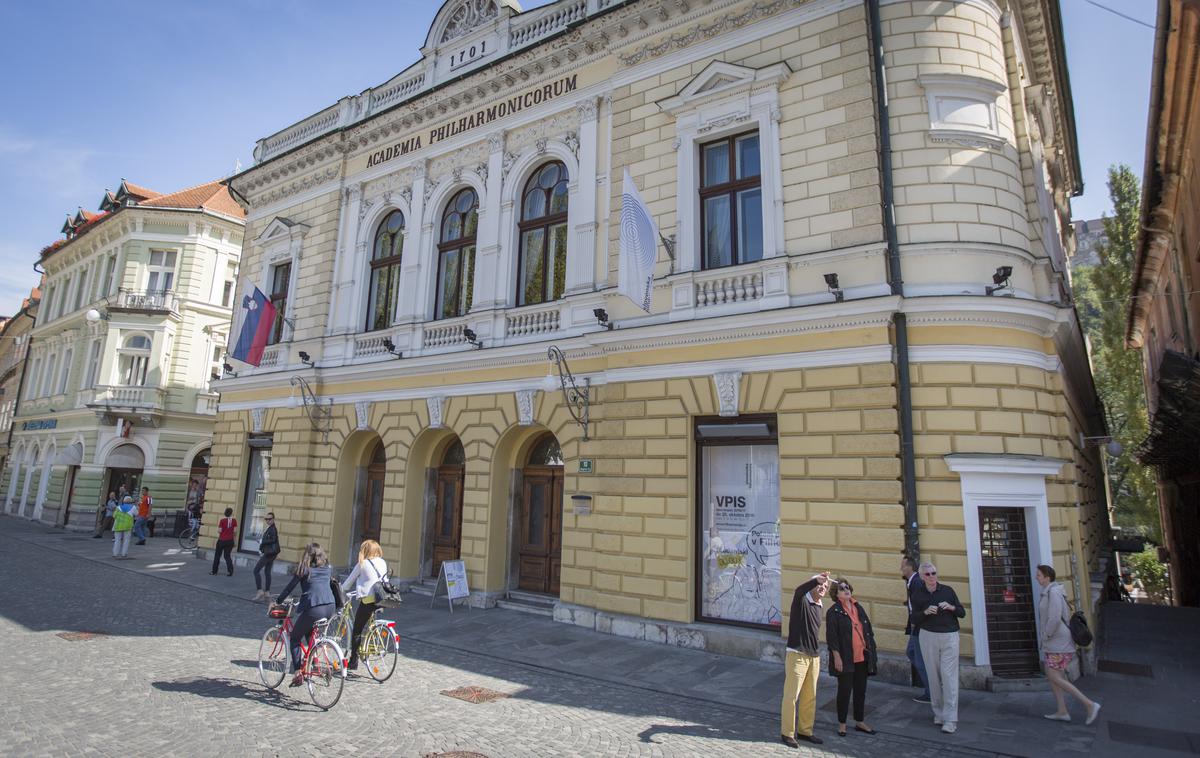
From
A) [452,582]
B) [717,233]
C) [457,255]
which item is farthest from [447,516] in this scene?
[717,233]

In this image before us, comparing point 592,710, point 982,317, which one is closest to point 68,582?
point 592,710

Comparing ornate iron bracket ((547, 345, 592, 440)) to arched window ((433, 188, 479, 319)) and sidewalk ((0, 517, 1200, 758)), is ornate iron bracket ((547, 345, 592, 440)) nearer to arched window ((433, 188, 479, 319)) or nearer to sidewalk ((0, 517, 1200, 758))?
arched window ((433, 188, 479, 319))

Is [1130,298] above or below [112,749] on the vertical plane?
above

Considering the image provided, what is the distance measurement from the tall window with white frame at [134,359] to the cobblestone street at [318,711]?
22633mm

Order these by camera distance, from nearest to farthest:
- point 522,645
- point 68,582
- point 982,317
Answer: point 982,317 < point 522,645 < point 68,582

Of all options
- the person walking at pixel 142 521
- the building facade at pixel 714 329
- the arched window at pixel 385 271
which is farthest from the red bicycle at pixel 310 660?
the person walking at pixel 142 521

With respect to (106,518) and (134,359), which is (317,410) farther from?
(134,359)

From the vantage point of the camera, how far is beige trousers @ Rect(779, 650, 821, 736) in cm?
701

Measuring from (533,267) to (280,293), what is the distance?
10.2m

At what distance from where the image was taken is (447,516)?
647 inches

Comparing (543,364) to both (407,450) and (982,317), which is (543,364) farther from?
(982,317)

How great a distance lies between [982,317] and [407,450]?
1240 centimetres

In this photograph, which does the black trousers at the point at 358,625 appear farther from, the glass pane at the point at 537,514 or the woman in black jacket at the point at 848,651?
the glass pane at the point at 537,514

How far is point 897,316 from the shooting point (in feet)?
33.0
